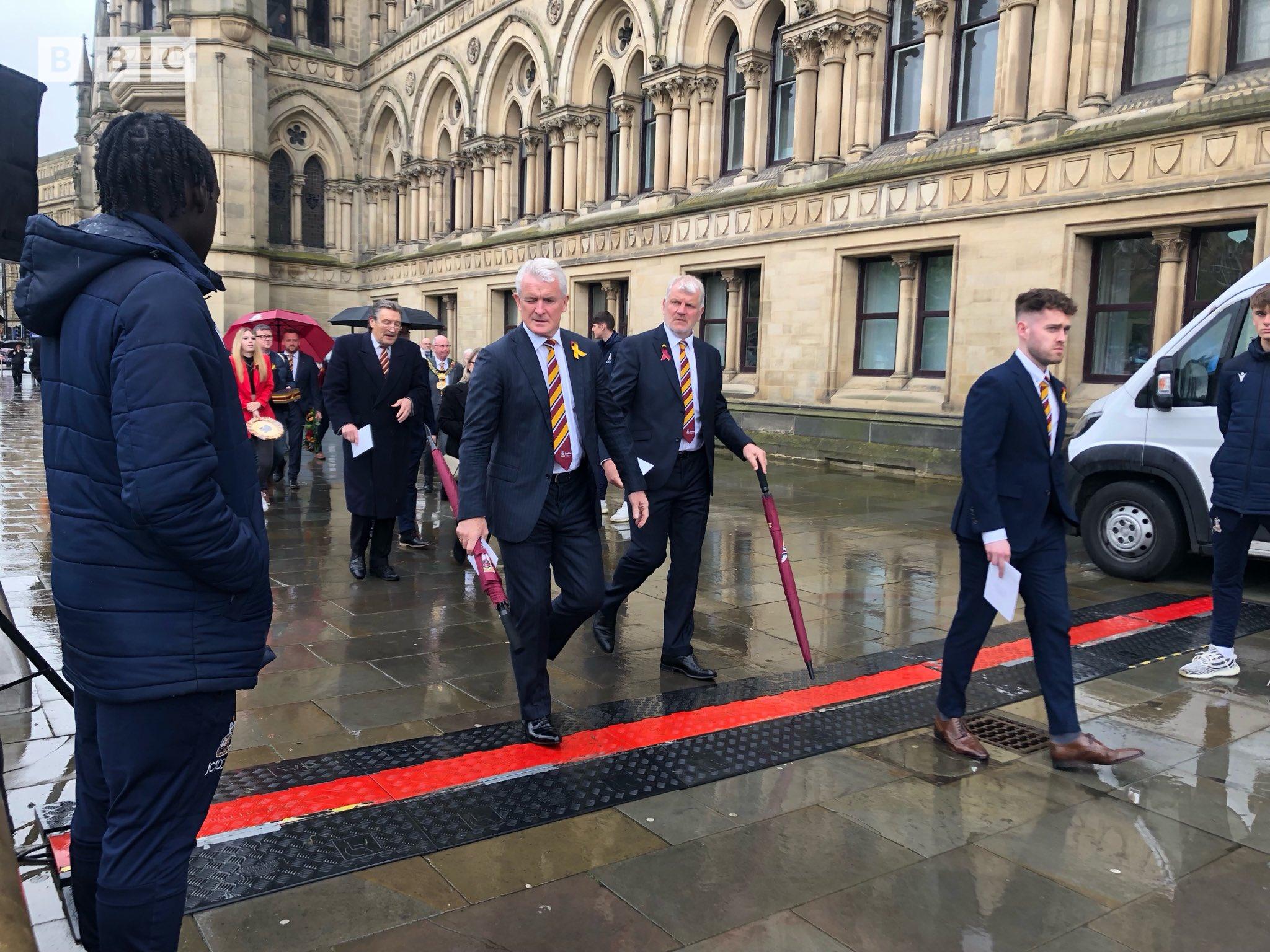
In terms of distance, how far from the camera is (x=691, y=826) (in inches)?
138

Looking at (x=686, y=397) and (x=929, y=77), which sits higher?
(x=929, y=77)

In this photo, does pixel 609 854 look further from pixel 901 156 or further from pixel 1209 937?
pixel 901 156

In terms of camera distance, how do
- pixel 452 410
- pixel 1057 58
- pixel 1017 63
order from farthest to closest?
pixel 1017 63
pixel 1057 58
pixel 452 410

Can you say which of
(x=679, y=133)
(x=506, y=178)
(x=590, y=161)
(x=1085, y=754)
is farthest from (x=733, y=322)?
(x=1085, y=754)

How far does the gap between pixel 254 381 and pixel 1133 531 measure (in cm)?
794

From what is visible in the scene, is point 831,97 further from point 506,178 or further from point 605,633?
point 605,633

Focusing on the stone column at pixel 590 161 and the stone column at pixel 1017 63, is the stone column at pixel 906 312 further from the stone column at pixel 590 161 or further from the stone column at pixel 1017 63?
the stone column at pixel 590 161

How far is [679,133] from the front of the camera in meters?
19.5

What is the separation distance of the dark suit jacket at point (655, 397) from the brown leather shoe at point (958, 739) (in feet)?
5.47

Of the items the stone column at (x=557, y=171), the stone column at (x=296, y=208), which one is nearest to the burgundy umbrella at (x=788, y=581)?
the stone column at (x=557, y=171)

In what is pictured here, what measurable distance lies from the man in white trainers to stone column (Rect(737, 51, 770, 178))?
13.5 metres

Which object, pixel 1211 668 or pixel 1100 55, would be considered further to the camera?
pixel 1100 55

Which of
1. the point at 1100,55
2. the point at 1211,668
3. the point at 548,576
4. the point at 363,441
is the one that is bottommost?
the point at 1211,668

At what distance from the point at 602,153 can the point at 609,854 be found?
21557mm
